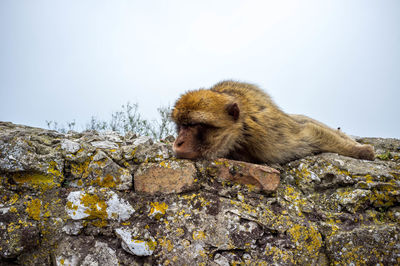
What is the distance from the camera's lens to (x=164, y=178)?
193 centimetres

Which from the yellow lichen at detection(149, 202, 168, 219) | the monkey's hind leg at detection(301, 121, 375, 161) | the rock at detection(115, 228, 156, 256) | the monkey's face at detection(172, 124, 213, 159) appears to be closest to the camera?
the rock at detection(115, 228, 156, 256)

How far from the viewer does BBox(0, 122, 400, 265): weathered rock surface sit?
159 centimetres

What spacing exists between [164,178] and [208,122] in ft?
2.56

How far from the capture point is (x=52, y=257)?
155cm

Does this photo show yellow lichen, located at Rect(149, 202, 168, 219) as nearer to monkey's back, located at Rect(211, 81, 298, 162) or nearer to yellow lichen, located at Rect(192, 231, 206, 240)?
yellow lichen, located at Rect(192, 231, 206, 240)

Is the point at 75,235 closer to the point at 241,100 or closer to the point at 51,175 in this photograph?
the point at 51,175

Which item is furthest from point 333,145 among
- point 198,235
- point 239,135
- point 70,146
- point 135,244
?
point 70,146

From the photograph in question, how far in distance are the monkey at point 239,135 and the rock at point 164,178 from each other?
21 cm

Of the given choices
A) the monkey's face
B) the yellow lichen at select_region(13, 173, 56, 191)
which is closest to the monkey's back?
the monkey's face

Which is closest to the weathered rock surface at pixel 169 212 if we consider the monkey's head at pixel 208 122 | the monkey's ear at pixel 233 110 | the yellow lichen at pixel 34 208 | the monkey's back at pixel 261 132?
the yellow lichen at pixel 34 208

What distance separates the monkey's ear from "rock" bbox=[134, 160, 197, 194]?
2.77 feet

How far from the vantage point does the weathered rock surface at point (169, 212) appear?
159 cm

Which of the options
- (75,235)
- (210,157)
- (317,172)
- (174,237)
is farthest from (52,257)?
(317,172)

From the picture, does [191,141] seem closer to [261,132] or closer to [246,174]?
[246,174]
